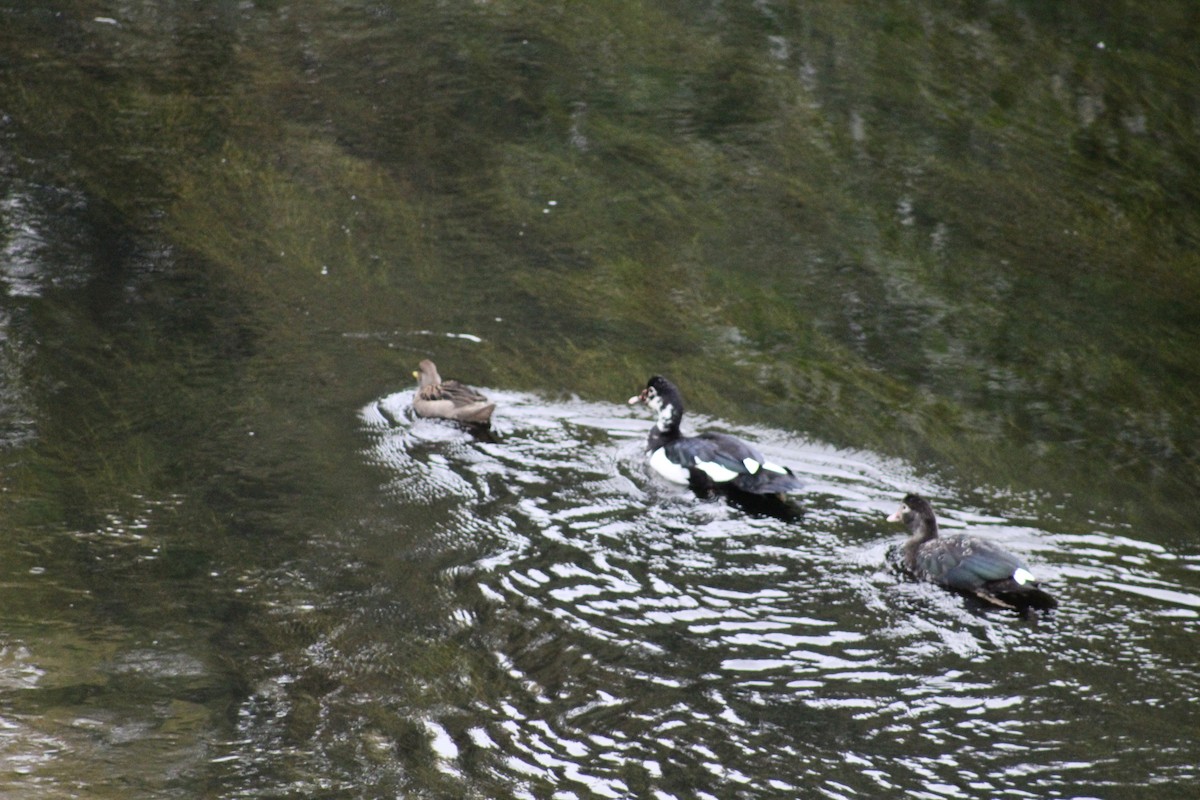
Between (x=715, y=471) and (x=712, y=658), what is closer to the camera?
(x=712, y=658)

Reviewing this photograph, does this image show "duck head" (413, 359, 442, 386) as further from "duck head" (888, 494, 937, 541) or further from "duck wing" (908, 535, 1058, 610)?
"duck wing" (908, 535, 1058, 610)

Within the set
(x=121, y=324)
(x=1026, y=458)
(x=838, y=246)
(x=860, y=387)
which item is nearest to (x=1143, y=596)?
(x=1026, y=458)

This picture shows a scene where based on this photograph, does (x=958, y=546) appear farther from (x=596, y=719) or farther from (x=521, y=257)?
(x=521, y=257)

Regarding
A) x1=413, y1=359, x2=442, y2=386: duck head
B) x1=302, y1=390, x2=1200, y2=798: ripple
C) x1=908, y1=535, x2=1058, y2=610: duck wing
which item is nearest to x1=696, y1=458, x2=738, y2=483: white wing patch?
x1=302, y1=390, x2=1200, y2=798: ripple

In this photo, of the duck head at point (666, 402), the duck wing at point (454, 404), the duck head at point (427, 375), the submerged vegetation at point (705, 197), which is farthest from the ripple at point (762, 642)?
the submerged vegetation at point (705, 197)

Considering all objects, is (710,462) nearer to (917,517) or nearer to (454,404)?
(917,517)

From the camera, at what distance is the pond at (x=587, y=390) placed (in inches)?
225

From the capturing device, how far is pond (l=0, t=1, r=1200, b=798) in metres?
5.72

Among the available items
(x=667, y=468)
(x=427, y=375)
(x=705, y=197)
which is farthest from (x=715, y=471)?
(x=705, y=197)

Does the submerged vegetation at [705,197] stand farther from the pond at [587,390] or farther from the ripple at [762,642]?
the ripple at [762,642]

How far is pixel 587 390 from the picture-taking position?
879cm

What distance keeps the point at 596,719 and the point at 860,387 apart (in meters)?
3.71

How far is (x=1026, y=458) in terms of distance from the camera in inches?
318

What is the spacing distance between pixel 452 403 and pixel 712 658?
261 centimetres
